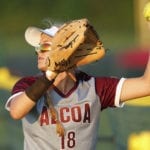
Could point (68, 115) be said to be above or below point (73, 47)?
below

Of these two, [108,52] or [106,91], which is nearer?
[106,91]

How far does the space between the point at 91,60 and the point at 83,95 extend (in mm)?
249

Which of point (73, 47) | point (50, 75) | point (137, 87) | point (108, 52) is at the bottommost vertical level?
point (108, 52)

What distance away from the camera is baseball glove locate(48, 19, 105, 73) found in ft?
12.0

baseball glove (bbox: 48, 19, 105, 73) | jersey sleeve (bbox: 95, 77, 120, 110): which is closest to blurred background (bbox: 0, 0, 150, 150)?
jersey sleeve (bbox: 95, 77, 120, 110)

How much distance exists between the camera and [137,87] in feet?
13.1

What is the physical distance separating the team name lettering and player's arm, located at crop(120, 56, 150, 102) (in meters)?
0.21

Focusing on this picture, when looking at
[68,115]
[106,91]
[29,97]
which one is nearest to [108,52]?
[106,91]

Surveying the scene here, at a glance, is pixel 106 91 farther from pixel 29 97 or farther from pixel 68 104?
pixel 29 97

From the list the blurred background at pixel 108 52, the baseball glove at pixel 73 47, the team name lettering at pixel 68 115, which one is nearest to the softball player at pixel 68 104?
the team name lettering at pixel 68 115

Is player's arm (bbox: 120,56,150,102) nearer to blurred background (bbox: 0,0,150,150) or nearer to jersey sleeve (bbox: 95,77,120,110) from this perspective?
jersey sleeve (bbox: 95,77,120,110)

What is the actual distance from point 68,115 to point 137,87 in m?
0.35

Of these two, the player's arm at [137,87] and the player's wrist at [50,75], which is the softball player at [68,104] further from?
the player's wrist at [50,75]

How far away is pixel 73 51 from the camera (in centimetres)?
367
